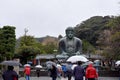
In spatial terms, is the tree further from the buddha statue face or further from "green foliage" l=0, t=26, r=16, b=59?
the buddha statue face

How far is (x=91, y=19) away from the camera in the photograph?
359 ft

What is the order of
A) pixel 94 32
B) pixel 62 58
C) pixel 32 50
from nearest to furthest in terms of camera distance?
pixel 62 58, pixel 32 50, pixel 94 32

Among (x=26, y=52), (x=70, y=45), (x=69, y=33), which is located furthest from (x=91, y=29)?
(x=69, y=33)

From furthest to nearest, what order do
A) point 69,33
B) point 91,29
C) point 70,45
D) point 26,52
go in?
point 91,29 → point 26,52 → point 70,45 → point 69,33

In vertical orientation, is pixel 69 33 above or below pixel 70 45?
above

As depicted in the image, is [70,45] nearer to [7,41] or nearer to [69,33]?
[69,33]

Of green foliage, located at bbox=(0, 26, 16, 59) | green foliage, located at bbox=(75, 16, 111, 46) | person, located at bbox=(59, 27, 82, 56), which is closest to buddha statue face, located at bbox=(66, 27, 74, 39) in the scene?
person, located at bbox=(59, 27, 82, 56)

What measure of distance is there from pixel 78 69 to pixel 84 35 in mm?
80909

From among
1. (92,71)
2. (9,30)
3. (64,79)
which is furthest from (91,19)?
(92,71)

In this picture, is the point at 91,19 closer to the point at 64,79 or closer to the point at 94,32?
the point at 94,32

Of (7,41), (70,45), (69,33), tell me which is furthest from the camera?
(7,41)

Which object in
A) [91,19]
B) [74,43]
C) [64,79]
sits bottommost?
[64,79]

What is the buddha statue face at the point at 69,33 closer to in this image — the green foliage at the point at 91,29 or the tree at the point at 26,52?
the tree at the point at 26,52

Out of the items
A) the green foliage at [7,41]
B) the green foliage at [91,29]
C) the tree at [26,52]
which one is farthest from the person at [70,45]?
the green foliage at [91,29]
